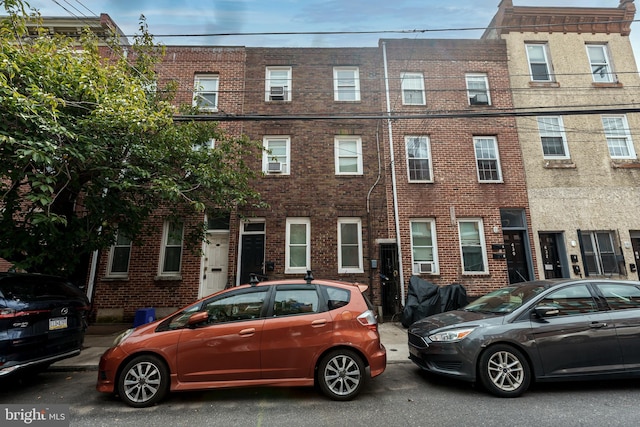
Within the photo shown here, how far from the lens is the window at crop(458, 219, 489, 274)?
9.98 metres

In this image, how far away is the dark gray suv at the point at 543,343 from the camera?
431cm

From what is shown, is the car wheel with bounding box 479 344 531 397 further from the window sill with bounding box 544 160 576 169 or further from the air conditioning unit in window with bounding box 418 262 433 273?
the window sill with bounding box 544 160 576 169

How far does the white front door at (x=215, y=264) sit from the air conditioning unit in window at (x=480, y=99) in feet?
33.2

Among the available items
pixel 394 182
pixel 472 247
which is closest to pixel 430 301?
pixel 472 247

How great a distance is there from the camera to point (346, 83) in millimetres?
11406

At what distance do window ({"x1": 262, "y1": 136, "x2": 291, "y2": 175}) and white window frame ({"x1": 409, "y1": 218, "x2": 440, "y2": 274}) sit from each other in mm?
4768

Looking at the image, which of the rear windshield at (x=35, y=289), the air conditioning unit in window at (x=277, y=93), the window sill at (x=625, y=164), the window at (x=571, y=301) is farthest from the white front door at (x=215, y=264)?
the window sill at (x=625, y=164)

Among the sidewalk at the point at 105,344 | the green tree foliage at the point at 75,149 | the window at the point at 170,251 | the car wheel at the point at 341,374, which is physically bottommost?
the sidewalk at the point at 105,344

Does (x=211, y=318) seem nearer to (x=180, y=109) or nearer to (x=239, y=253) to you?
(x=239, y=253)

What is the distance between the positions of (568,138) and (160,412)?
45.2 ft

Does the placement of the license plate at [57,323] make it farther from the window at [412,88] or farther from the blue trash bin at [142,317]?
the window at [412,88]

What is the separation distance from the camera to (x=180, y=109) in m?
8.62

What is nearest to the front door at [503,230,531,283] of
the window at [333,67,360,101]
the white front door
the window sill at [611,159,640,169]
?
the window sill at [611,159,640,169]

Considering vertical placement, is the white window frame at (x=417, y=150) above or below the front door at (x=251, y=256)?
above
